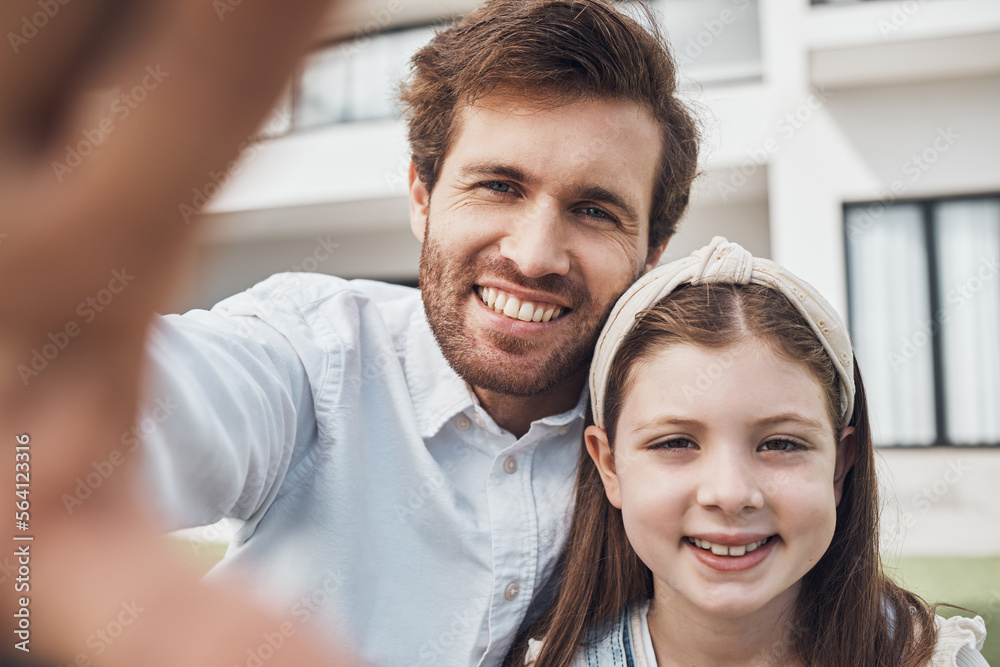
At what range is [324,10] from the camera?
0.24 metres

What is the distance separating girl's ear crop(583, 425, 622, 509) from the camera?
1.77m

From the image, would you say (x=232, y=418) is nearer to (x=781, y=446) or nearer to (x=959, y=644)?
(x=781, y=446)

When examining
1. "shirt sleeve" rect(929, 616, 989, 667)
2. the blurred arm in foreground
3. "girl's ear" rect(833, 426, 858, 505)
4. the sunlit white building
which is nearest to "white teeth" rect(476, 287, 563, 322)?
"girl's ear" rect(833, 426, 858, 505)

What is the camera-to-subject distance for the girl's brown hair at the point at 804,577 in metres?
1.64

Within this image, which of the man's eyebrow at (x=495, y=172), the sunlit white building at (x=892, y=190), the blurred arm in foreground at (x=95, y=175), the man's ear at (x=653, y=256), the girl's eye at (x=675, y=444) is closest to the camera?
the blurred arm in foreground at (x=95, y=175)

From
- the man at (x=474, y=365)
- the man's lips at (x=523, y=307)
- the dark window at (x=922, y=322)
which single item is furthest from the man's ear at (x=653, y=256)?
the dark window at (x=922, y=322)

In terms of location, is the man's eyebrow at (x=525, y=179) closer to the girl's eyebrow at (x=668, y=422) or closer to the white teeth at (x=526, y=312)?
the white teeth at (x=526, y=312)

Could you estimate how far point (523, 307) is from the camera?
187cm

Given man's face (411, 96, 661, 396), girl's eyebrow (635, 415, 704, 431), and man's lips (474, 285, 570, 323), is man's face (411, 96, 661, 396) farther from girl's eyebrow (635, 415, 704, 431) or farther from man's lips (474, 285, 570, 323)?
girl's eyebrow (635, 415, 704, 431)

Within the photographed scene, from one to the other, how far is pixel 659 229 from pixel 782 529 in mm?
1021

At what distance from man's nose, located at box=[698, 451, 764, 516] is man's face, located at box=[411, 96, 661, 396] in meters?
Answer: 0.51

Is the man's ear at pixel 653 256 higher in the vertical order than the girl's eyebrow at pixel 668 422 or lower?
higher

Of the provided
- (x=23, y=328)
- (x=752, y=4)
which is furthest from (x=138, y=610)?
(x=752, y=4)

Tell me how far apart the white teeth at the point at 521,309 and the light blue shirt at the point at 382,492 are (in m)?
0.23
